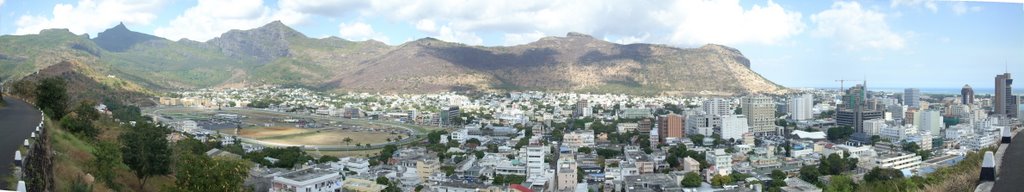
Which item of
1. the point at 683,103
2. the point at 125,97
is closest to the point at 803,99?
the point at 683,103

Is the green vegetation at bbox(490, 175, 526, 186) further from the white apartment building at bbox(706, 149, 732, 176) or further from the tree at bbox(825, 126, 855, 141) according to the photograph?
the tree at bbox(825, 126, 855, 141)

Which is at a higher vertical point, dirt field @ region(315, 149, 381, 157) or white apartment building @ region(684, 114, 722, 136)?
white apartment building @ region(684, 114, 722, 136)

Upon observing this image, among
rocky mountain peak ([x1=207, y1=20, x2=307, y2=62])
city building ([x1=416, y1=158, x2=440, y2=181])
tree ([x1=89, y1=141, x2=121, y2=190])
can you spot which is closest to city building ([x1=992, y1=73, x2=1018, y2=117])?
city building ([x1=416, y1=158, x2=440, y2=181])

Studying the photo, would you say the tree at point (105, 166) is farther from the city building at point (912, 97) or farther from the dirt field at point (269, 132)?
the city building at point (912, 97)

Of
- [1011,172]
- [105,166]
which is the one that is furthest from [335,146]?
[1011,172]

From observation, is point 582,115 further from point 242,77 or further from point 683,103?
point 242,77

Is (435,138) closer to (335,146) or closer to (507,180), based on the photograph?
(335,146)
